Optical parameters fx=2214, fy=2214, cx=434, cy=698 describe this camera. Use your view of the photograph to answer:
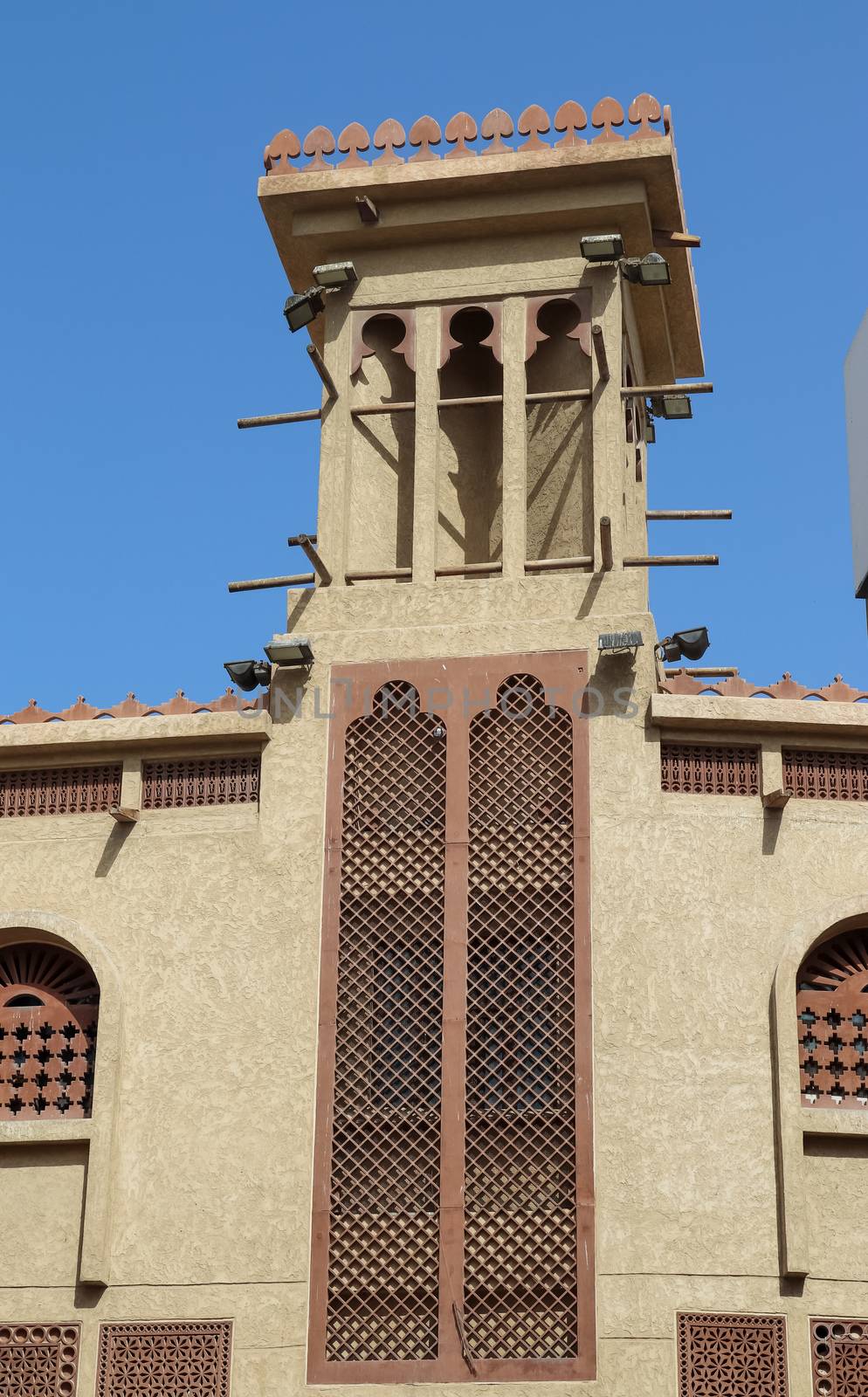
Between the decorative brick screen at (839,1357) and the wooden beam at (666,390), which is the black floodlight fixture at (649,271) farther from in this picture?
the decorative brick screen at (839,1357)

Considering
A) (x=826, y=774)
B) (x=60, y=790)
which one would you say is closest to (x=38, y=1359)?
(x=60, y=790)

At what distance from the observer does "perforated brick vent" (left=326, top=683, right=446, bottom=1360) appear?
488 inches

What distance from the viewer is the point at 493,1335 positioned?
12227mm

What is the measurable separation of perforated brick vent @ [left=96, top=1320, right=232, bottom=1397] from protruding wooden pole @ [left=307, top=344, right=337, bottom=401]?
6116 millimetres

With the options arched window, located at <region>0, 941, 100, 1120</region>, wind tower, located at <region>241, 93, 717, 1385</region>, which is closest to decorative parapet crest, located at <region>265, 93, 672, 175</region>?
wind tower, located at <region>241, 93, 717, 1385</region>

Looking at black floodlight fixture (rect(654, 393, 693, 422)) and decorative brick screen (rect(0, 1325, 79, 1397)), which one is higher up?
black floodlight fixture (rect(654, 393, 693, 422))

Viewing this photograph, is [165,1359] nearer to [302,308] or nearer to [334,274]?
[302,308]

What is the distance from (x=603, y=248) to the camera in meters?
14.5

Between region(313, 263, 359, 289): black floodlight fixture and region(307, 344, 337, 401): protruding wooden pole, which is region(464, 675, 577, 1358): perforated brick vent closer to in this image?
region(307, 344, 337, 401): protruding wooden pole

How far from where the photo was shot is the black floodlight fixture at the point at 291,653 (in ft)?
45.6

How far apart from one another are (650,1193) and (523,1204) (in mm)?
725

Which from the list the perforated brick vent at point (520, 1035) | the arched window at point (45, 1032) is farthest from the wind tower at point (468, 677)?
the arched window at point (45, 1032)

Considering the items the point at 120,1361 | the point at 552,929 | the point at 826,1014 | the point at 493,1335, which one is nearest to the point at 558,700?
the point at 552,929

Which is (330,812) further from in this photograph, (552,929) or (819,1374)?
(819,1374)
